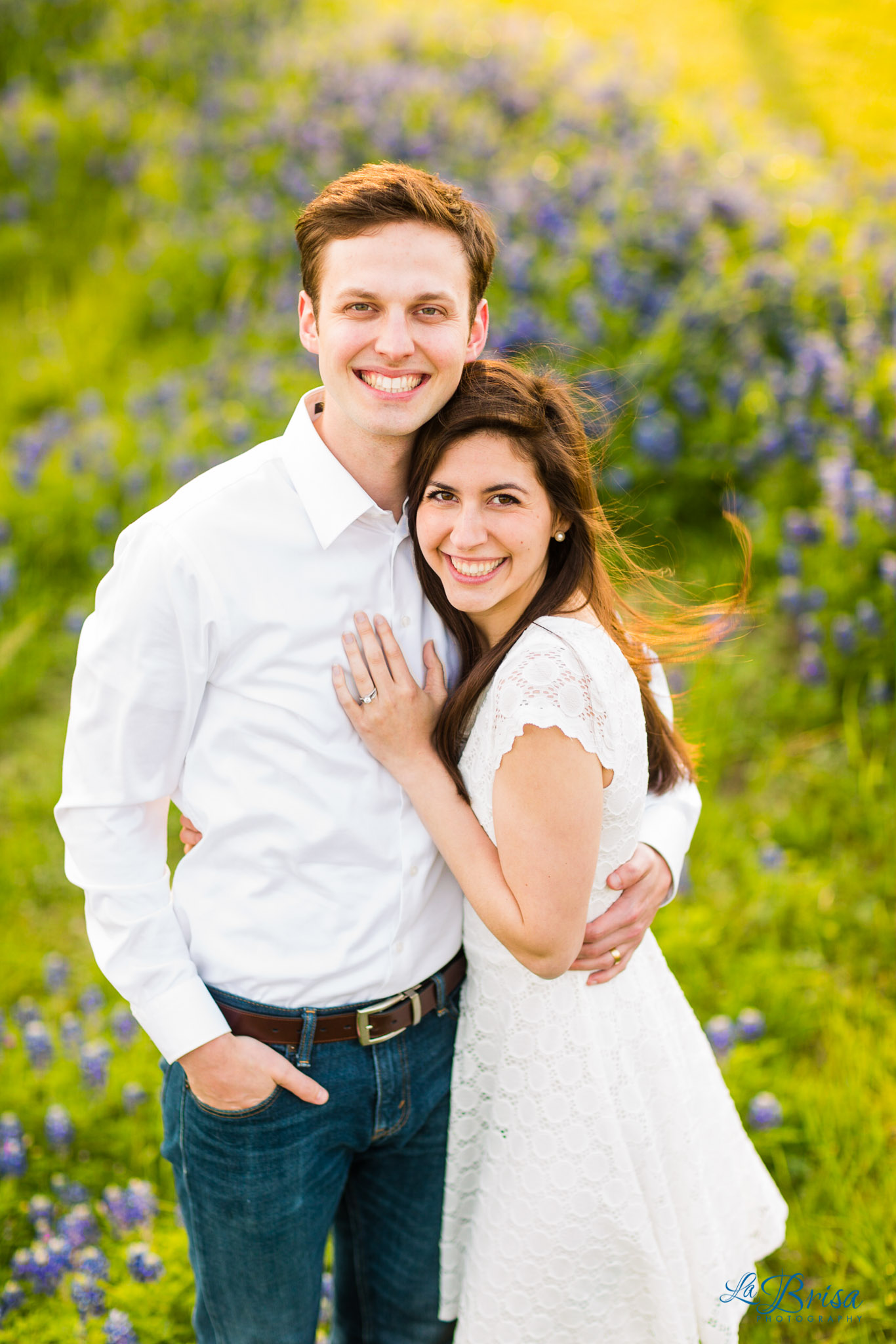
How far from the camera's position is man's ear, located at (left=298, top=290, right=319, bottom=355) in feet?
6.07

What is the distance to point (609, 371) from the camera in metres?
4.27

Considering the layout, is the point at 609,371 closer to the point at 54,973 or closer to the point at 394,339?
the point at 394,339

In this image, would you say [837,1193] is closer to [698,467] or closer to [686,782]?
[686,782]

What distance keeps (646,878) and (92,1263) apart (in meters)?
1.40

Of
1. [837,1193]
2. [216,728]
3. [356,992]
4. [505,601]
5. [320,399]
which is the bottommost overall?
[837,1193]

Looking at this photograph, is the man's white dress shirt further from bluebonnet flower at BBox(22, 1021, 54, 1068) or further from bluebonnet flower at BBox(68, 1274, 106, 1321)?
bluebonnet flower at BBox(22, 1021, 54, 1068)

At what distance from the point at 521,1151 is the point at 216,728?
0.91 meters

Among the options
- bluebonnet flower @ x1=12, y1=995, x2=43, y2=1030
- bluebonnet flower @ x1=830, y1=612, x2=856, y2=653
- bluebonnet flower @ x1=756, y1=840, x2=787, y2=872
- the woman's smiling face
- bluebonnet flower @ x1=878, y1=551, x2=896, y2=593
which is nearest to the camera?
the woman's smiling face

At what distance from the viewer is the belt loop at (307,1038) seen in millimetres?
1764

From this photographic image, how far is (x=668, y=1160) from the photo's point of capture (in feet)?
6.43

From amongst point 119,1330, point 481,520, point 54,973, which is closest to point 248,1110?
point 119,1330

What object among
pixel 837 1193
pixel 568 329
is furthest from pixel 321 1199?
pixel 568 329

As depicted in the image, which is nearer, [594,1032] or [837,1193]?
[594,1032]

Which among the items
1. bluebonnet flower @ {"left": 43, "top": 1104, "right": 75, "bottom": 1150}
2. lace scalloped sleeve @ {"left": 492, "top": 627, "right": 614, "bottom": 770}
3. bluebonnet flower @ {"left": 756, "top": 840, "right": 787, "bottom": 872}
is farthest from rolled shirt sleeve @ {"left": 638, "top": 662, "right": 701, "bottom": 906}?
bluebonnet flower @ {"left": 43, "top": 1104, "right": 75, "bottom": 1150}
